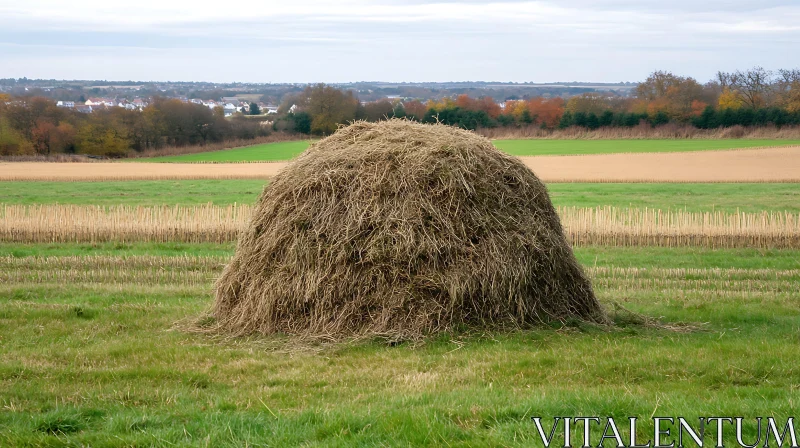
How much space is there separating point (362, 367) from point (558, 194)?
88.1 feet

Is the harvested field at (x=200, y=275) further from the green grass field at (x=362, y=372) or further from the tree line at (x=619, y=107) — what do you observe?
the tree line at (x=619, y=107)

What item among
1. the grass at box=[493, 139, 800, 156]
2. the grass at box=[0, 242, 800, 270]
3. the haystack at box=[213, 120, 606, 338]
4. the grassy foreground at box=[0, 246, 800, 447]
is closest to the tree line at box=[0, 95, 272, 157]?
the grass at box=[493, 139, 800, 156]

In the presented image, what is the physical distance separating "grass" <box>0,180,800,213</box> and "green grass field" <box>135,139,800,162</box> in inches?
814

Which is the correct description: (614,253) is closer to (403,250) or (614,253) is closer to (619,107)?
(403,250)

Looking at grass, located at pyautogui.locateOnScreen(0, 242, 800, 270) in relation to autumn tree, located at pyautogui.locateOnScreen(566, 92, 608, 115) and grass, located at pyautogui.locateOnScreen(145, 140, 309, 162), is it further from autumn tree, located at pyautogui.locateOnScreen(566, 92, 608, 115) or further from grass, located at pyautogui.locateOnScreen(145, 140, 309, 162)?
autumn tree, located at pyautogui.locateOnScreen(566, 92, 608, 115)

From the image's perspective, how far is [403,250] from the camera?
29.1 ft

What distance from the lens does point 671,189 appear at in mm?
36500

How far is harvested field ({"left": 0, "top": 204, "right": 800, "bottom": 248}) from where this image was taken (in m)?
18.8

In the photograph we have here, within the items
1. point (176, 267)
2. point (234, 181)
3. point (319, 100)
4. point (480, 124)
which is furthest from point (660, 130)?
point (176, 267)

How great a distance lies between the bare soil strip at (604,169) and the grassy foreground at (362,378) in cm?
3244

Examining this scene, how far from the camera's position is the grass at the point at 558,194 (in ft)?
94.5

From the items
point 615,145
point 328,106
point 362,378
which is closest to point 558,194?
point 362,378

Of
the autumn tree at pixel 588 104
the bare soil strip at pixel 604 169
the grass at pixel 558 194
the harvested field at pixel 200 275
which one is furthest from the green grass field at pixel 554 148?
the harvested field at pixel 200 275

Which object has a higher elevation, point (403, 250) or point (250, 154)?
point (403, 250)
